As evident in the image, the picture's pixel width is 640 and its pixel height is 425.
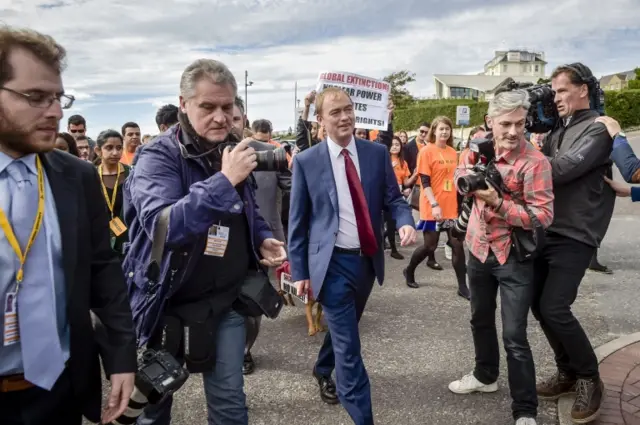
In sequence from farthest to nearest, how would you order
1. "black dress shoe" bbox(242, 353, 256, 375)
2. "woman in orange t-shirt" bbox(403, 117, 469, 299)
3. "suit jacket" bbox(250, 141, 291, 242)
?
"woman in orange t-shirt" bbox(403, 117, 469, 299)
"suit jacket" bbox(250, 141, 291, 242)
"black dress shoe" bbox(242, 353, 256, 375)

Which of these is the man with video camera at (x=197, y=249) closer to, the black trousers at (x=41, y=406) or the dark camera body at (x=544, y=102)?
the black trousers at (x=41, y=406)

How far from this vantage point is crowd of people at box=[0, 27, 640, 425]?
161cm

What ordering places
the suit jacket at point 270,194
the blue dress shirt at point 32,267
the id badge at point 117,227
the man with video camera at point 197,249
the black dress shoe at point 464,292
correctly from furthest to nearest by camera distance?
the black dress shoe at point 464,292
the suit jacket at point 270,194
the id badge at point 117,227
the man with video camera at point 197,249
the blue dress shirt at point 32,267

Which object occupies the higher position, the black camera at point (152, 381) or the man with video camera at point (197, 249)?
the man with video camera at point (197, 249)

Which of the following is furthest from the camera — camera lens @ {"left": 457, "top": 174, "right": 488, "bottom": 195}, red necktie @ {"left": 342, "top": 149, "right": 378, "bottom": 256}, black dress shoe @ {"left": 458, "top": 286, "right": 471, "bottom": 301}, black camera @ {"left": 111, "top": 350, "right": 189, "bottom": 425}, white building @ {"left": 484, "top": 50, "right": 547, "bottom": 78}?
white building @ {"left": 484, "top": 50, "right": 547, "bottom": 78}

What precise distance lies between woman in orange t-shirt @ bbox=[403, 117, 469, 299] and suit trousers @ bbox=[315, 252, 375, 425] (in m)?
3.13

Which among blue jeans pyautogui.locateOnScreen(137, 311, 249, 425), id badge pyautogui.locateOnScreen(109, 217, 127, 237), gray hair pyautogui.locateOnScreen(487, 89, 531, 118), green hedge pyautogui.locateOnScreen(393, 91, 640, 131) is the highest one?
green hedge pyautogui.locateOnScreen(393, 91, 640, 131)

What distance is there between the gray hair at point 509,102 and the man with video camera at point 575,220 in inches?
16.3

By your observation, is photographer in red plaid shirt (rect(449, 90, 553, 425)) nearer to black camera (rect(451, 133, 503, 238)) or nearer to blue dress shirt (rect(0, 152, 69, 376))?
black camera (rect(451, 133, 503, 238))

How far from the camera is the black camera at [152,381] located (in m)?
2.08

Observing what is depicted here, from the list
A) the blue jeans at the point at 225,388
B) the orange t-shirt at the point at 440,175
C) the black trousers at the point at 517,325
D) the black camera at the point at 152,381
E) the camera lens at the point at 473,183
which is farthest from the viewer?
the orange t-shirt at the point at 440,175

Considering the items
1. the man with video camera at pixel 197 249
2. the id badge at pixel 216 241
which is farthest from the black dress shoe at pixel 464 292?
the id badge at pixel 216 241

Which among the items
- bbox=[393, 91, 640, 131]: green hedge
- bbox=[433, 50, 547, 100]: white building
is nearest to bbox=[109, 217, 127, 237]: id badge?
bbox=[393, 91, 640, 131]: green hedge

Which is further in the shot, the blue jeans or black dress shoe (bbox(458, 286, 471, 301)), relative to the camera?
black dress shoe (bbox(458, 286, 471, 301))
